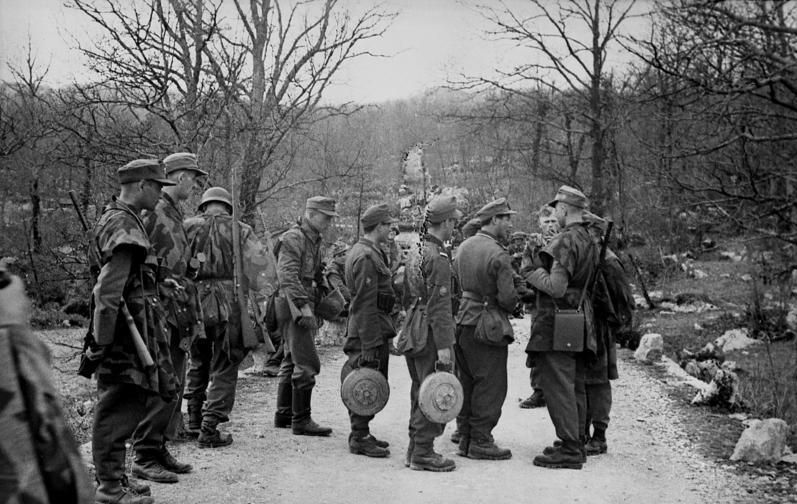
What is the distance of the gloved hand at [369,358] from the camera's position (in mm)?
6824

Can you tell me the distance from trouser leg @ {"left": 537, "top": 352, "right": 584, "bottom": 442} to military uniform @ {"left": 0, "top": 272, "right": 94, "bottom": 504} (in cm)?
566

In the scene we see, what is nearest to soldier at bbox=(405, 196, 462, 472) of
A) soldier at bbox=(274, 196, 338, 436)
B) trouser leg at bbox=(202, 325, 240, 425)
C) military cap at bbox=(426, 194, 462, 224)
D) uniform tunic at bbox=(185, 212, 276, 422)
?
military cap at bbox=(426, 194, 462, 224)

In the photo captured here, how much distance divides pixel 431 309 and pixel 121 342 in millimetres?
2459

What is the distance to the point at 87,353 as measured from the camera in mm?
4812

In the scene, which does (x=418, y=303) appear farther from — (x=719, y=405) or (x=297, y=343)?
(x=719, y=405)

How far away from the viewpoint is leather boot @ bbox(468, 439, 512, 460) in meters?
6.94

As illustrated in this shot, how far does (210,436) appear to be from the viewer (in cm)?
687

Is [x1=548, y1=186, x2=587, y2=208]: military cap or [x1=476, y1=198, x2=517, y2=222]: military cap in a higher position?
[x1=548, y1=186, x2=587, y2=208]: military cap

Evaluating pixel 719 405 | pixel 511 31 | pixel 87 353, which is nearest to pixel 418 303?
pixel 87 353

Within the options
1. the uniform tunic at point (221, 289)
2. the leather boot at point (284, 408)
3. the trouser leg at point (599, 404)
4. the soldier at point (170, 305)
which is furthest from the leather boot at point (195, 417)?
the trouser leg at point (599, 404)

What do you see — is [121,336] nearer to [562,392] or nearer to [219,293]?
[219,293]

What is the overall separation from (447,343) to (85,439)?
3347 mm

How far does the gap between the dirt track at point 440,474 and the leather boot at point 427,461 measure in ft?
0.22

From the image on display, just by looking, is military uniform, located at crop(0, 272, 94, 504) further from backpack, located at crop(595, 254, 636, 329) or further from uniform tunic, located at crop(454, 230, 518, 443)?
backpack, located at crop(595, 254, 636, 329)
